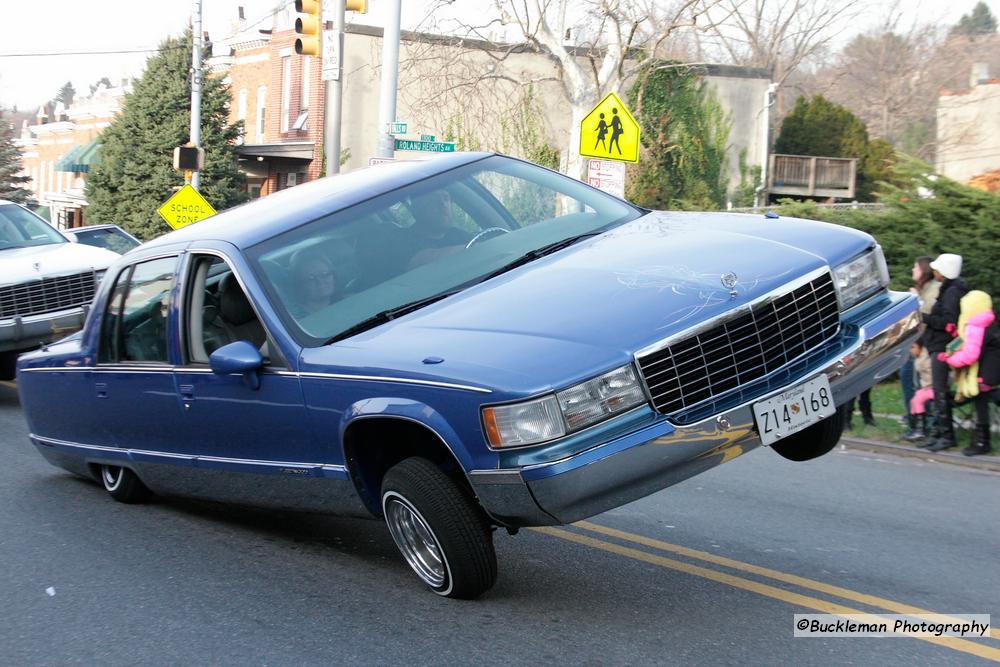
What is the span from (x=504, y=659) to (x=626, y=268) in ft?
5.71

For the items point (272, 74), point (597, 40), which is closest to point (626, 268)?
point (597, 40)

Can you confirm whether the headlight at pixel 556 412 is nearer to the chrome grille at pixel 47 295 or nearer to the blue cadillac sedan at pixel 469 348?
the blue cadillac sedan at pixel 469 348

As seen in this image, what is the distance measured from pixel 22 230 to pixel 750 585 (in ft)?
34.0

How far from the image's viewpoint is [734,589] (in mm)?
5027

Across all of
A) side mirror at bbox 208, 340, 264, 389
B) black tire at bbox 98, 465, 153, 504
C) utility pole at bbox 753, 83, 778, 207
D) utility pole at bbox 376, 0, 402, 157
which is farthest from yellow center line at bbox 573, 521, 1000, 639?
utility pole at bbox 753, 83, 778, 207

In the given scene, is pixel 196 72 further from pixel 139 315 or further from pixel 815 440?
pixel 815 440

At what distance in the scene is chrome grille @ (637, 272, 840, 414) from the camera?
173 inches

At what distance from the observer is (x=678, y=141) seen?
37.8m

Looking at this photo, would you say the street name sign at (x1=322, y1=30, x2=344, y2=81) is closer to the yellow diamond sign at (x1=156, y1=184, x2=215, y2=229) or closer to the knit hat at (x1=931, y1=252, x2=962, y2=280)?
the yellow diamond sign at (x1=156, y1=184, x2=215, y2=229)

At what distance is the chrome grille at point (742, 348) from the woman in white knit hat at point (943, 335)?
17.6ft

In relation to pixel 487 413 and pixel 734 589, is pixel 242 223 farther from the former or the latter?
pixel 734 589

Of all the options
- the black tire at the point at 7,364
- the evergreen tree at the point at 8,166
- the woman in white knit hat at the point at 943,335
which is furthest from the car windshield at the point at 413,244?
the evergreen tree at the point at 8,166

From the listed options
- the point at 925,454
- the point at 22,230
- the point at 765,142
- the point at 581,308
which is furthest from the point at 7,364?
the point at 765,142

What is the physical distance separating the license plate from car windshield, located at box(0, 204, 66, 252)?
10207 millimetres
